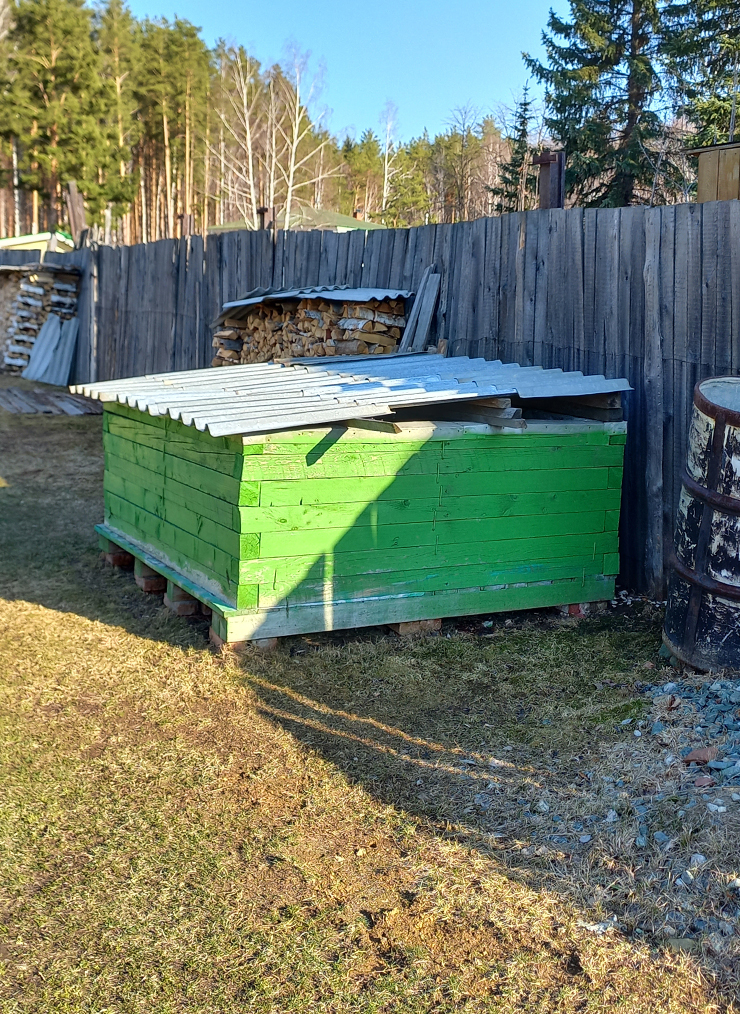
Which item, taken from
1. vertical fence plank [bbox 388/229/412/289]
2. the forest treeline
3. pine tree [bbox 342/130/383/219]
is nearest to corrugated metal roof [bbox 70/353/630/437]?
vertical fence plank [bbox 388/229/412/289]

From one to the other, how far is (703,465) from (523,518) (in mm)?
1285

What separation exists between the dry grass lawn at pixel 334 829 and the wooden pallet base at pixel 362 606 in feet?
0.51

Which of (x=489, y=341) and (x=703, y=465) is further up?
(x=489, y=341)

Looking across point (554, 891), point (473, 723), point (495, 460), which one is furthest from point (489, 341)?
point (554, 891)

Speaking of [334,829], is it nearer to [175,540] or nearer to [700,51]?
[175,540]

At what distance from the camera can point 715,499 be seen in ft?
15.0

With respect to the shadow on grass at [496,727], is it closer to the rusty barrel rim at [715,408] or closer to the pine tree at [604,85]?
the rusty barrel rim at [715,408]

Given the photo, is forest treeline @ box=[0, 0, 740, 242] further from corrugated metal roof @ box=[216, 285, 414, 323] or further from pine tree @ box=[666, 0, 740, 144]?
corrugated metal roof @ box=[216, 285, 414, 323]

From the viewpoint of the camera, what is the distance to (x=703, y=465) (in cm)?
469

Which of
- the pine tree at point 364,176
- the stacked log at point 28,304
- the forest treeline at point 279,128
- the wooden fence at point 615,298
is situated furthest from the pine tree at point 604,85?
the pine tree at point 364,176

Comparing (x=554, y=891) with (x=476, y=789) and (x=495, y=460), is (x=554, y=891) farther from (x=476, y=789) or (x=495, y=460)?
(x=495, y=460)

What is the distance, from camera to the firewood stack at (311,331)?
26.7ft

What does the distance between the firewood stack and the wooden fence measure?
17.2 inches

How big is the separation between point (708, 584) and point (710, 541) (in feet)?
0.70
